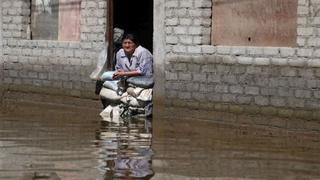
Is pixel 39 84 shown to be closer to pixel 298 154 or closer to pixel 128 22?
pixel 128 22

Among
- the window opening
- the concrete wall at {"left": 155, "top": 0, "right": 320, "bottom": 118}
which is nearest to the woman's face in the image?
the concrete wall at {"left": 155, "top": 0, "right": 320, "bottom": 118}

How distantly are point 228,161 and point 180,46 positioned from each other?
362cm

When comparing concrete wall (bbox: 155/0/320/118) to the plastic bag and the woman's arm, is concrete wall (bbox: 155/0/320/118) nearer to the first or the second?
the plastic bag

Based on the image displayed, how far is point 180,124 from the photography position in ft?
32.1

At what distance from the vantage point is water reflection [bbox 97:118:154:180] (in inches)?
251

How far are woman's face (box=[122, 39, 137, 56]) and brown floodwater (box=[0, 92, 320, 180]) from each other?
1.04 metres

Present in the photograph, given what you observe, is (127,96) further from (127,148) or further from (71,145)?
(127,148)

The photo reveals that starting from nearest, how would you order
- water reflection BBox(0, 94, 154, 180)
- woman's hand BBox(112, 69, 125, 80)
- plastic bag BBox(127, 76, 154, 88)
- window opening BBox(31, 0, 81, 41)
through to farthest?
water reflection BBox(0, 94, 154, 180), plastic bag BBox(127, 76, 154, 88), woman's hand BBox(112, 69, 125, 80), window opening BBox(31, 0, 81, 41)

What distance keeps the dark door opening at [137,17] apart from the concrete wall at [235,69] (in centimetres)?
216

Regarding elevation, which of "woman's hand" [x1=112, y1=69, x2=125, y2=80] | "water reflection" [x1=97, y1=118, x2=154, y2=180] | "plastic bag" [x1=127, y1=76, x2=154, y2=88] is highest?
"woman's hand" [x1=112, y1=69, x2=125, y2=80]

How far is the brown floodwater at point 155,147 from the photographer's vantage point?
21.0 feet

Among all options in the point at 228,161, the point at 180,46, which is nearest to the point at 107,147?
the point at 228,161

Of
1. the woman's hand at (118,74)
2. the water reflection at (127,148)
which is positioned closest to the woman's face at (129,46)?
the woman's hand at (118,74)

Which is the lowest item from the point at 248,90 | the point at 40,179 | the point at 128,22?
the point at 40,179
